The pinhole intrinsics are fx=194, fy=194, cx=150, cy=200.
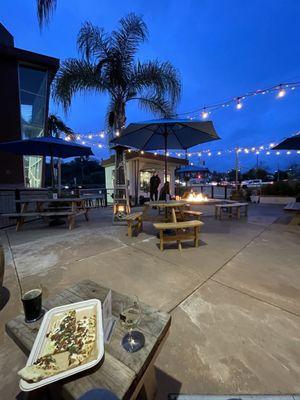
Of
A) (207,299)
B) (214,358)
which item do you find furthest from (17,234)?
(214,358)

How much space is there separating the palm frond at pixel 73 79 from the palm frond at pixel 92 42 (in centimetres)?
35

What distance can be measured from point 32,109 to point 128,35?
4.83m

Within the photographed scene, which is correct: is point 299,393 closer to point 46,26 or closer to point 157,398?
point 157,398

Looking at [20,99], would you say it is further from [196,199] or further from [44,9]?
[196,199]

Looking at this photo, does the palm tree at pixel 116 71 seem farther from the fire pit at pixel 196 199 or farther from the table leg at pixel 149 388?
the table leg at pixel 149 388

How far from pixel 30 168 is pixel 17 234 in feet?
16.3

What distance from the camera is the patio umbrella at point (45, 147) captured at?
4.96m

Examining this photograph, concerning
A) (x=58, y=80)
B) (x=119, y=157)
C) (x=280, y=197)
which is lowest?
(x=280, y=197)

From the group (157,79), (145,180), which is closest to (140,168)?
(145,180)

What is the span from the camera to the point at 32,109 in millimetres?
8078

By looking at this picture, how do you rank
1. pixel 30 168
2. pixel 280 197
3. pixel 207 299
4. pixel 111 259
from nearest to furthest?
pixel 207 299 < pixel 111 259 < pixel 30 168 < pixel 280 197

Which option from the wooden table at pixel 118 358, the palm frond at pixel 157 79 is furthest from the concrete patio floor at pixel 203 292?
the palm frond at pixel 157 79

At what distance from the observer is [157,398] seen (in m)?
1.14

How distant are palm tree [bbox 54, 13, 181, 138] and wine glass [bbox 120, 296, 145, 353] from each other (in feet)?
21.1
